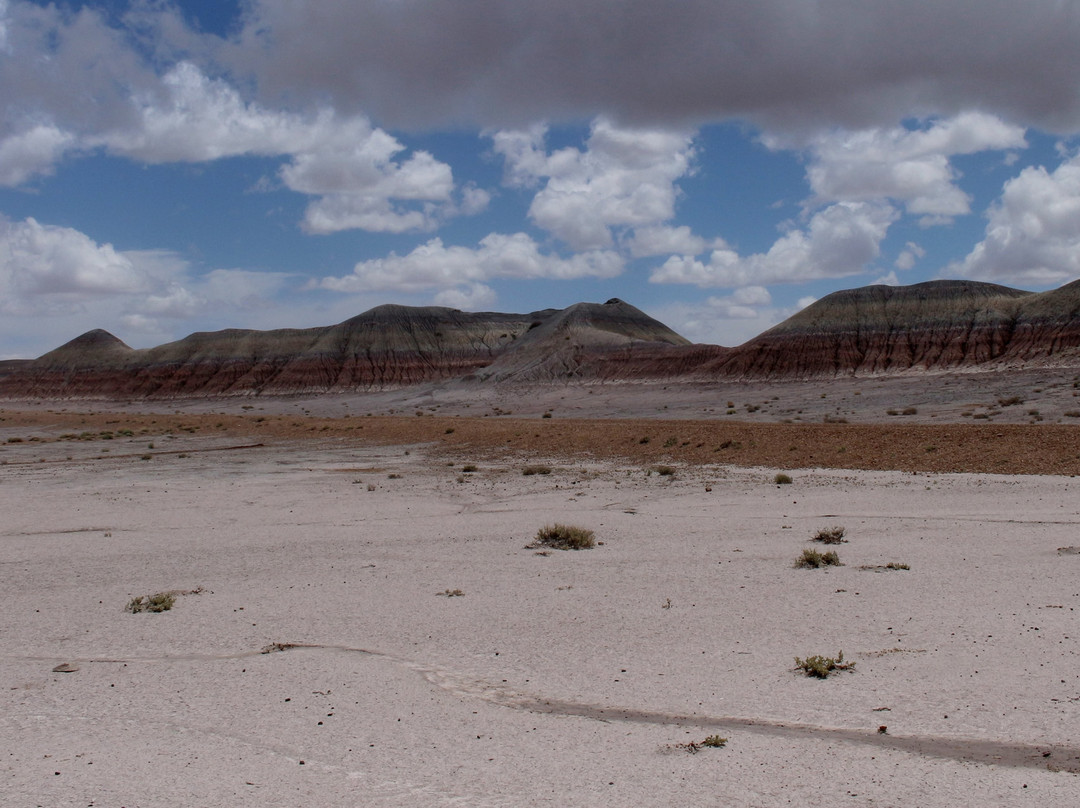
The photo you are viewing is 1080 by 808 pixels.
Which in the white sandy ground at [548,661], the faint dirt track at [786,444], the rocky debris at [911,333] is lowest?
the white sandy ground at [548,661]

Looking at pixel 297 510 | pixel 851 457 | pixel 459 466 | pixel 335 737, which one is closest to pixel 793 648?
pixel 335 737

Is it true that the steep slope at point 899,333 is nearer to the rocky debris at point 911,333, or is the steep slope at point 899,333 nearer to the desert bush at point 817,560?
the rocky debris at point 911,333

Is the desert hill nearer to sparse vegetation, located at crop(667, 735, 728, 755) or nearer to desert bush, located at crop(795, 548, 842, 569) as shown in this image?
desert bush, located at crop(795, 548, 842, 569)

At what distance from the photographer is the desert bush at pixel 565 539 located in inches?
543

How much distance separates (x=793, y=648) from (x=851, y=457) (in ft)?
56.1

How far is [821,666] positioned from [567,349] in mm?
104043

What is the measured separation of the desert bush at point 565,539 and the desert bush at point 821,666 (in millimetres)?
6316

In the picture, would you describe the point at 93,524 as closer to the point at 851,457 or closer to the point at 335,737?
the point at 335,737

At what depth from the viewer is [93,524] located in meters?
17.3

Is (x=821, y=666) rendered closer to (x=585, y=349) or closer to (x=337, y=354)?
(x=585, y=349)

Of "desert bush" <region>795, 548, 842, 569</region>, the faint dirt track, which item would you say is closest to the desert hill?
the faint dirt track

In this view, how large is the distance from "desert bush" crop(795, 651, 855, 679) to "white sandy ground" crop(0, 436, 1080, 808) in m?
0.17

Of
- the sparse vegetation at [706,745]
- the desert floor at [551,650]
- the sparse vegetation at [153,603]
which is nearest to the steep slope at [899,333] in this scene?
the desert floor at [551,650]

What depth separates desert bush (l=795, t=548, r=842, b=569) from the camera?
1180 centimetres
